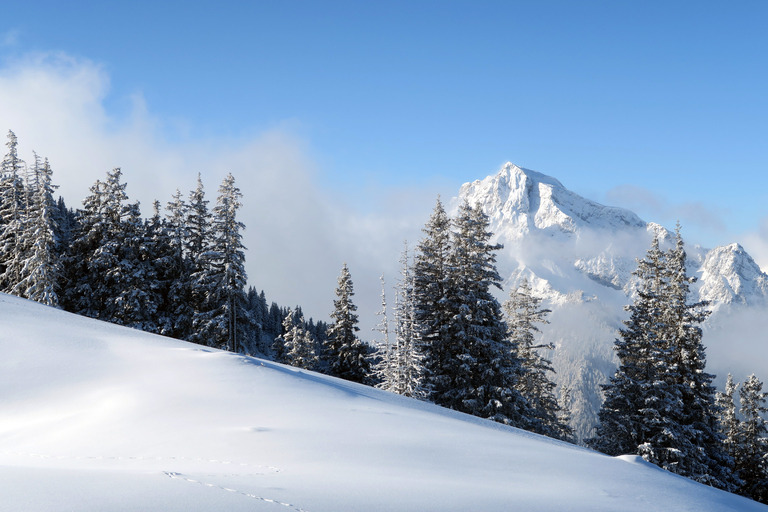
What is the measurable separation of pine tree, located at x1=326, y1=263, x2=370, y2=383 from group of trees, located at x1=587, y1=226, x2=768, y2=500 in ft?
53.0

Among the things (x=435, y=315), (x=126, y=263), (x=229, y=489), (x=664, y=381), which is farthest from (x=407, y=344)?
(x=229, y=489)

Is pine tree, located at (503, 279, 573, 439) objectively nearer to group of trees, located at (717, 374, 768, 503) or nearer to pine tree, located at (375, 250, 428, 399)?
pine tree, located at (375, 250, 428, 399)

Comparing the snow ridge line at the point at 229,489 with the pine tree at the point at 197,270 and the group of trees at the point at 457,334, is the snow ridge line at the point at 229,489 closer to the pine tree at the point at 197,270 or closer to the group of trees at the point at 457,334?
the group of trees at the point at 457,334

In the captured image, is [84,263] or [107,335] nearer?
[107,335]

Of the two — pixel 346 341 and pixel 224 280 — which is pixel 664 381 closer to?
pixel 346 341

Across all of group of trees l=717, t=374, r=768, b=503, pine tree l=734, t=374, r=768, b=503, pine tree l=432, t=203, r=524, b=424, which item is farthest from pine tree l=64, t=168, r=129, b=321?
pine tree l=734, t=374, r=768, b=503

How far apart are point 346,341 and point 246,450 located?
98.8ft

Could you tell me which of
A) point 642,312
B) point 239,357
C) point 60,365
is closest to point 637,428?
point 642,312

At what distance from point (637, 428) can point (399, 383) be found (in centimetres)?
1265

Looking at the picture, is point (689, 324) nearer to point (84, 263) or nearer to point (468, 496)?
point (468, 496)

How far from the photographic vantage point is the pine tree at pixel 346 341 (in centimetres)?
3578

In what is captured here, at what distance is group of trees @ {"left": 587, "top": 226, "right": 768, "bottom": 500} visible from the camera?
2444 cm

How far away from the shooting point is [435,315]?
29250mm

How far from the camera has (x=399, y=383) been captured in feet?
88.7
